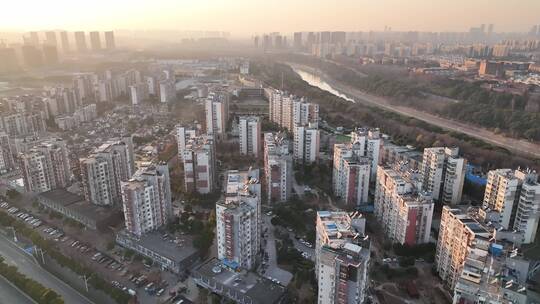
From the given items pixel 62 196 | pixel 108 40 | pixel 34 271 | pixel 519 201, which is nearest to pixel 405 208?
pixel 519 201

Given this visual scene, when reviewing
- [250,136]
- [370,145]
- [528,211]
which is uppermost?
[370,145]

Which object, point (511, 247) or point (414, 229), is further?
point (414, 229)

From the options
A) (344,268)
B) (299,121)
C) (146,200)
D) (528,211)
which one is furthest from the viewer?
Answer: (299,121)

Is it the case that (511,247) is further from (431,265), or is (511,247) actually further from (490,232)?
(431,265)

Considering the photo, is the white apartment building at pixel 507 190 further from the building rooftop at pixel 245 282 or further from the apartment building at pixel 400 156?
the building rooftop at pixel 245 282

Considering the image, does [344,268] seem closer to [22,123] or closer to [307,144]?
[307,144]

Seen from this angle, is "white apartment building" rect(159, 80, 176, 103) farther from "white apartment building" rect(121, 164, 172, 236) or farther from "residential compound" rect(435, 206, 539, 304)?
"residential compound" rect(435, 206, 539, 304)

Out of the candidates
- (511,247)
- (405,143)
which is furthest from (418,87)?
(511,247)
